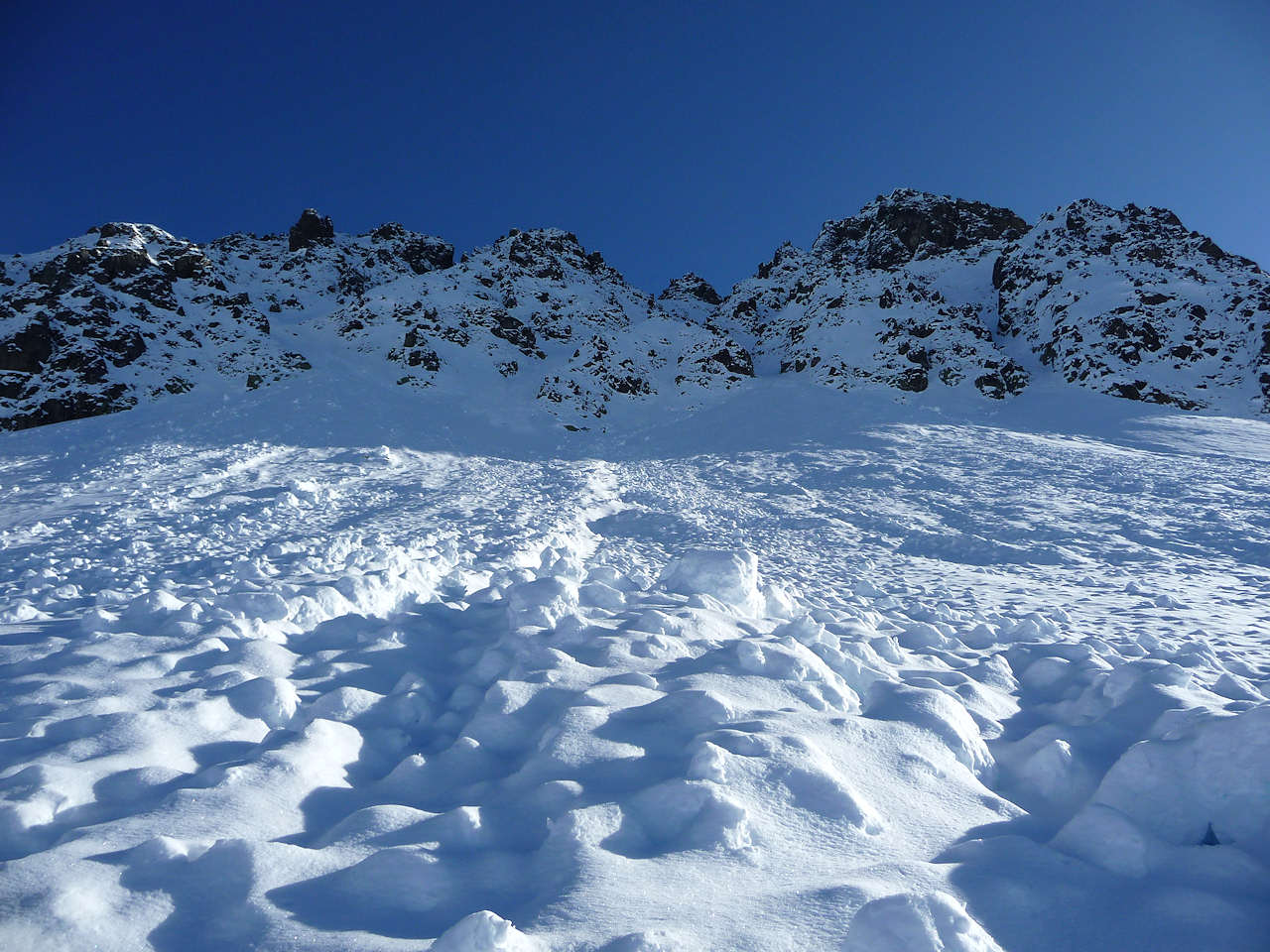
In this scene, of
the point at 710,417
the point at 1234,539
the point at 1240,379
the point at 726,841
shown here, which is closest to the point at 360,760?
the point at 726,841

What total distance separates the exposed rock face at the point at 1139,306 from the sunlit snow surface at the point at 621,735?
20676mm

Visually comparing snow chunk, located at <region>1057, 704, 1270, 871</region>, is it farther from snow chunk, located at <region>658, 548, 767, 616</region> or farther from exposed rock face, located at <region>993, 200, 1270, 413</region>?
exposed rock face, located at <region>993, 200, 1270, 413</region>

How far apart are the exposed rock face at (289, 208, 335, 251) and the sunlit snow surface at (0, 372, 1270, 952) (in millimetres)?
51976

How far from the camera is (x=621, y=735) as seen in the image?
360cm

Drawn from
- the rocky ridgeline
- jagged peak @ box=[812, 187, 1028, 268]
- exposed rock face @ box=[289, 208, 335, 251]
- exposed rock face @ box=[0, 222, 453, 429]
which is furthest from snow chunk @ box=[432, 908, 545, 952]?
exposed rock face @ box=[289, 208, 335, 251]

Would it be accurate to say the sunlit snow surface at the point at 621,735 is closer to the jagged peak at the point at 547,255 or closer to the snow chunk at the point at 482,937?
the snow chunk at the point at 482,937

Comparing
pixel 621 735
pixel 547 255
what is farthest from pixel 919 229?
pixel 621 735

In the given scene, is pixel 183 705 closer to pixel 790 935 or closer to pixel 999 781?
pixel 790 935

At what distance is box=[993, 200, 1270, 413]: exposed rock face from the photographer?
25.9 meters

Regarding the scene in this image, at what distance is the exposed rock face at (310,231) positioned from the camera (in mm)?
53500

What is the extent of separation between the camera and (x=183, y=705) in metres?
3.78

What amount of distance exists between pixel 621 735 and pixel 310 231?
6195 centimetres

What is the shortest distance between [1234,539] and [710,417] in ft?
51.2

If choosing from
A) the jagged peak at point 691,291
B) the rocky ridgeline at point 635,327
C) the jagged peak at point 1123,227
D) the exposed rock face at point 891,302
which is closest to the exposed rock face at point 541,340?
the rocky ridgeline at point 635,327
